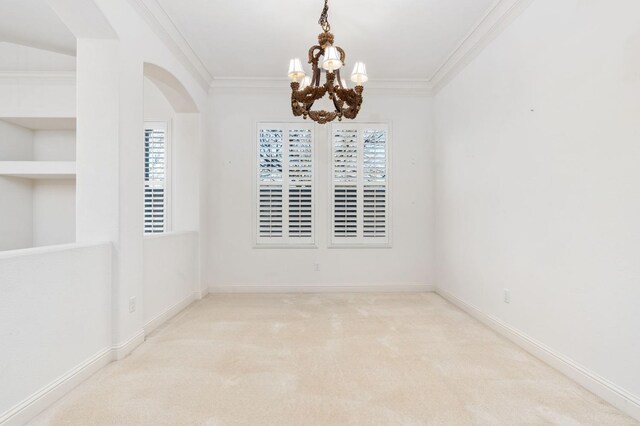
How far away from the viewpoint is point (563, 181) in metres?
2.38

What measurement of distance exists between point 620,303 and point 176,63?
14.6 feet

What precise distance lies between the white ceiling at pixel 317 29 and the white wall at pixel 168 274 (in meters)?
2.25

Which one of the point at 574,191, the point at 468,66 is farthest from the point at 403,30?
the point at 574,191

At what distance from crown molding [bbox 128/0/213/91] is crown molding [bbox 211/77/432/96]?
24 cm

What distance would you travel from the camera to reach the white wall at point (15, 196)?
13.6ft

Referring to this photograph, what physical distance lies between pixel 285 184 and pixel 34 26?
122 inches

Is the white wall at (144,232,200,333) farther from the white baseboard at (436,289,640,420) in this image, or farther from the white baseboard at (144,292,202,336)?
the white baseboard at (436,289,640,420)

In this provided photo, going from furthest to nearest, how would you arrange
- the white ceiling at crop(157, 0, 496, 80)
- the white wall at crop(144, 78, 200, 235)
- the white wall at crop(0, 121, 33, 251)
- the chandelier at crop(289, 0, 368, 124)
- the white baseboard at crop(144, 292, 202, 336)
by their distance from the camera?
the white wall at crop(144, 78, 200, 235)
the white wall at crop(0, 121, 33, 251)
the white baseboard at crop(144, 292, 202, 336)
the white ceiling at crop(157, 0, 496, 80)
the chandelier at crop(289, 0, 368, 124)

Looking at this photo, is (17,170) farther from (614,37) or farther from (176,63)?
(614,37)

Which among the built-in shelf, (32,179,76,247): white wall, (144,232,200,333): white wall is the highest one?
the built-in shelf

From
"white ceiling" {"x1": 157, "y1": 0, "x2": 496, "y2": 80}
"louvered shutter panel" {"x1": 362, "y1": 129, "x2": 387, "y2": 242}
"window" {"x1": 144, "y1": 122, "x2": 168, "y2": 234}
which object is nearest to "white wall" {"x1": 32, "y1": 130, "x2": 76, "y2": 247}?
"window" {"x1": 144, "y1": 122, "x2": 168, "y2": 234}

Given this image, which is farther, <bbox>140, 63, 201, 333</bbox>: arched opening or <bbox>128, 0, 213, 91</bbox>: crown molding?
<bbox>140, 63, 201, 333</bbox>: arched opening

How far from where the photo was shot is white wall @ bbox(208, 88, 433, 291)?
4836 millimetres

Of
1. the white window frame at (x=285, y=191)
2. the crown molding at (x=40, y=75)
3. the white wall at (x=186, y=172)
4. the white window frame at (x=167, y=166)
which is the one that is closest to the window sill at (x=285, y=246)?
the white window frame at (x=285, y=191)
